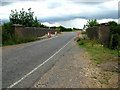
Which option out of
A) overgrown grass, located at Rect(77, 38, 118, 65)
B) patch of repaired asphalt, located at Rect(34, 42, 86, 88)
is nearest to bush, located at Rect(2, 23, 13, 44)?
overgrown grass, located at Rect(77, 38, 118, 65)

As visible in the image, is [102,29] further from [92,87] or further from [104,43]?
[92,87]

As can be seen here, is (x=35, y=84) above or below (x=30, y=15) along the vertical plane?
below

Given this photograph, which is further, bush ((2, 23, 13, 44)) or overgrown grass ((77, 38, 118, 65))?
bush ((2, 23, 13, 44))

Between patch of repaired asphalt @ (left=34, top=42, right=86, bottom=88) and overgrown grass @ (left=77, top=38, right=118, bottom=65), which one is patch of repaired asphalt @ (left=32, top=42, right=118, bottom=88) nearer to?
patch of repaired asphalt @ (left=34, top=42, right=86, bottom=88)

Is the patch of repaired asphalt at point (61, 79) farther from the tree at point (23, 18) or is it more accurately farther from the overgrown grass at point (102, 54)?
the tree at point (23, 18)

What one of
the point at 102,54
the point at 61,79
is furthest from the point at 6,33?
the point at 61,79

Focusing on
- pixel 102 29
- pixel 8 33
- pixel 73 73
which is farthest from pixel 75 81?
pixel 8 33

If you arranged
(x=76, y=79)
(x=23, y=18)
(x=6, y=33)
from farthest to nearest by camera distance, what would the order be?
(x=23, y=18) → (x=6, y=33) → (x=76, y=79)

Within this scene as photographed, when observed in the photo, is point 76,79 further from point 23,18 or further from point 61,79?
point 23,18

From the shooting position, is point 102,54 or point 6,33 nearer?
point 102,54

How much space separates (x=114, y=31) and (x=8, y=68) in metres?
13.5

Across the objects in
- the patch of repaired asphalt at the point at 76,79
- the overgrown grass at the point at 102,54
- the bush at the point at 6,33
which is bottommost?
the patch of repaired asphalt at the point at 76,79

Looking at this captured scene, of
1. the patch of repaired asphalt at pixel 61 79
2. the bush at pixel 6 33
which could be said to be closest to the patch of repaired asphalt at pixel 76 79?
the patch of repaired asphalt at pixel 61 79

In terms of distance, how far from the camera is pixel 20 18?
33750mm
